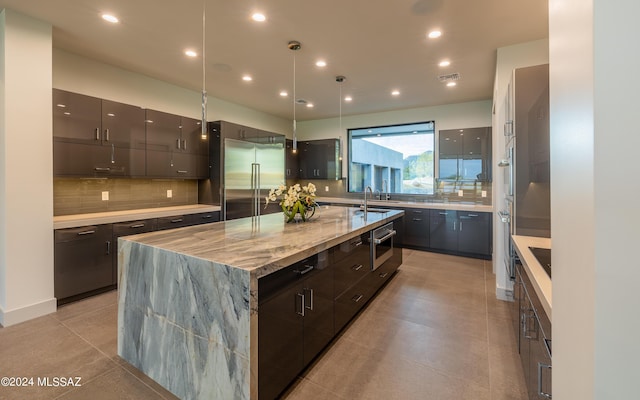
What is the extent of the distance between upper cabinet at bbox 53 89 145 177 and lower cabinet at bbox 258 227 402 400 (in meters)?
3.13

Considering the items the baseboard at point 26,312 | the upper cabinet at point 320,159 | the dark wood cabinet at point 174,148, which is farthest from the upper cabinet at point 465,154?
the baseboard at point 26,312

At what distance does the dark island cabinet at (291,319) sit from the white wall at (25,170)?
2.79 meters

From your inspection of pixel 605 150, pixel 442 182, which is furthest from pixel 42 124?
pixel 442 182

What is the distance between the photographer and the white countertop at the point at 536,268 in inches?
49.9

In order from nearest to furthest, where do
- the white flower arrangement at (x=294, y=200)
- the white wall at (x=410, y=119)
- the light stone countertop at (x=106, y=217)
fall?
the white flower arrangement at (x=294, y=200) < the light stone countertop at (x=106, y=217) < the white wall at (x=410, y=119)

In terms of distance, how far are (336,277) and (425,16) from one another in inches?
98.4

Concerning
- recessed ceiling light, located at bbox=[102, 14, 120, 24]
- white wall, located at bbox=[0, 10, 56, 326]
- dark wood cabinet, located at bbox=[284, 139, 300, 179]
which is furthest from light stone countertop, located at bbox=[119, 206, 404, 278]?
dark wood cabinet, located at bbox=[284, 139, 300, 179]

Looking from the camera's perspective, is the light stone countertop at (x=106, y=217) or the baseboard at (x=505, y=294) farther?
the baseboard at (x=505, y=294)

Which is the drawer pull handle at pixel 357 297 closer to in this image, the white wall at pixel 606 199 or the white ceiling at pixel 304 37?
the white wall at pixel 606 199

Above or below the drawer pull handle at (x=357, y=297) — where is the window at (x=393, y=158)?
above

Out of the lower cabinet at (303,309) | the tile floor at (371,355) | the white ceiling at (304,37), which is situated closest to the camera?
the lower cabinet at (303,309)

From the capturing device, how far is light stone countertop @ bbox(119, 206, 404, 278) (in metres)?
1.62

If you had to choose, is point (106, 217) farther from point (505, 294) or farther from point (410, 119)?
point (410, 119)

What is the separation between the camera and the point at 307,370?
202 centimetres
